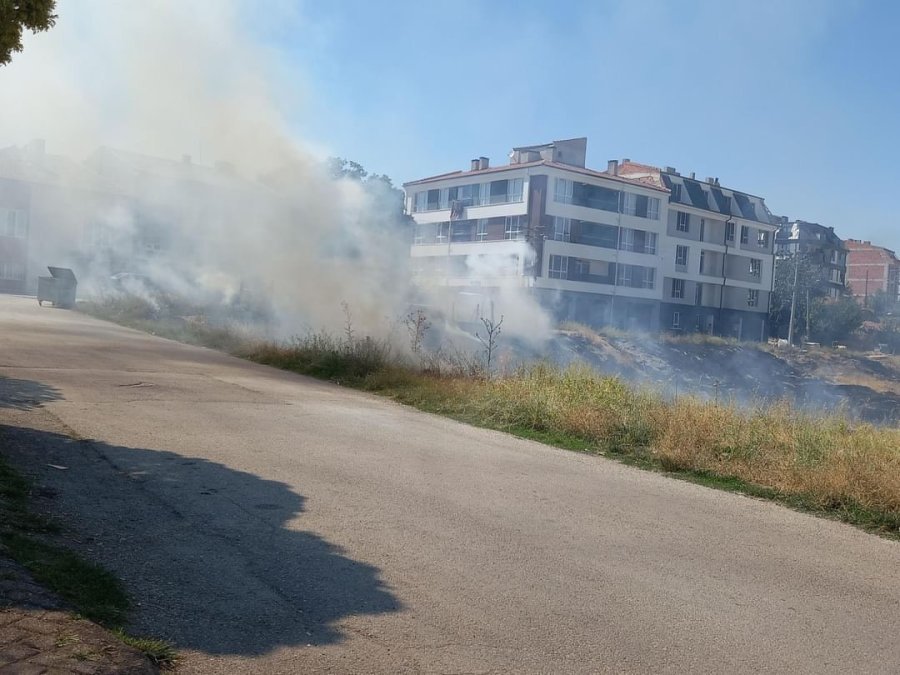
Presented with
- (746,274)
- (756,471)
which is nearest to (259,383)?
(756,471)

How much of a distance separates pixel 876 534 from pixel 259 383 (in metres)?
10.5

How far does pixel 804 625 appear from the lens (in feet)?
16.8

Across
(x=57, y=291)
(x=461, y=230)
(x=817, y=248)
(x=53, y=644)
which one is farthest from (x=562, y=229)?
(x=53, y=644)

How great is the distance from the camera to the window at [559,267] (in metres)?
50.2

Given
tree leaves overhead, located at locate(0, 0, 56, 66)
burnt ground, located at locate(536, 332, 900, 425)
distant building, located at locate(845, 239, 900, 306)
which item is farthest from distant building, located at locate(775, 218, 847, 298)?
tree leaves overhead, located at locate(0, 0, 56, 66)

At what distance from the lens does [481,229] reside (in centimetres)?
5275

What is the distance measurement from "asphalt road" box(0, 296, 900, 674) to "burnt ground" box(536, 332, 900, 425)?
95.8 feet

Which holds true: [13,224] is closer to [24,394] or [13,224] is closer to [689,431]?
[24,394]

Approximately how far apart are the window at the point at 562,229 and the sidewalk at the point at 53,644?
47442 mm

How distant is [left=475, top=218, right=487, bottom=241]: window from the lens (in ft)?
172

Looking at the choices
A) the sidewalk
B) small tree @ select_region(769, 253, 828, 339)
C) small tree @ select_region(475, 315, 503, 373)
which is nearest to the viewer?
the sidewalk

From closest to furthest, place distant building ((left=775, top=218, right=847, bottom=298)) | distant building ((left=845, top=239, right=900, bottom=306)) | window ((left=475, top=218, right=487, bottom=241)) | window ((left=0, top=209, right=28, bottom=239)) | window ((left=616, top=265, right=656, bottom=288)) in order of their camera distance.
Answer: window ((left=0, top=209, right=28, bottom=239)) → window ((left=475, top=218, right=487, bottom=241)) → window ((left=616, top=265, right=656, bottom=288)) → distant building ((left=775, top=218, right=847, bottom=298)) → distant building ((left=845, top=239, right=900, bottom=306))

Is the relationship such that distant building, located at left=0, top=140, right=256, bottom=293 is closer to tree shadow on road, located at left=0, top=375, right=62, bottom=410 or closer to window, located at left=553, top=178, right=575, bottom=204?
tree shadow on road, located at left=0, top=375, right=62, bottom=410

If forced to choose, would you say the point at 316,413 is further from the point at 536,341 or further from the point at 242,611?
the point at 536,341
